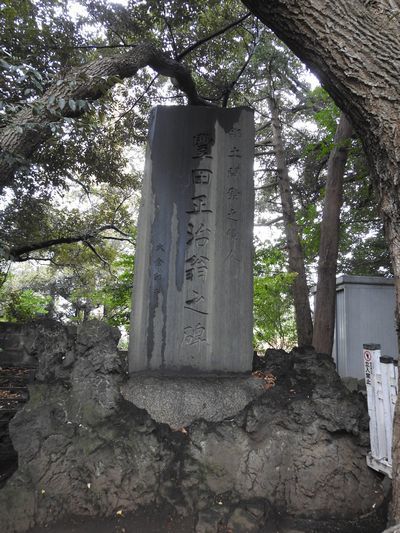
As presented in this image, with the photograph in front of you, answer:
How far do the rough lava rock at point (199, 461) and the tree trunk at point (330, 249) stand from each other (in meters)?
3.73

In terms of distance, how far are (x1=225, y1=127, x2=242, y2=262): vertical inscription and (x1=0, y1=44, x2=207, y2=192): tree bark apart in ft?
5.33

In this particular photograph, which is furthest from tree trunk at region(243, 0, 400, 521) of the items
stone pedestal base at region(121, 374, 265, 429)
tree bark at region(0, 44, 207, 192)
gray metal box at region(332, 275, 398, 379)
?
gray metal box at region(332, 275, 398, 379)

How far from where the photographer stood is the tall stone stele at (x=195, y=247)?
439cm

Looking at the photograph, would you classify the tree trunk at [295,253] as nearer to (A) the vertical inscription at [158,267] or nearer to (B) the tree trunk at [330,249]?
(B) the tree trunk at [330,249]

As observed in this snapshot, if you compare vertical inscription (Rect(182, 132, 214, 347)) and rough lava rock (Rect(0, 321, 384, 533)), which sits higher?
vertical inscription (Rect(182, 132, 214, 347))

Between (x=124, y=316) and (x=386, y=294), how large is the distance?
6.17m

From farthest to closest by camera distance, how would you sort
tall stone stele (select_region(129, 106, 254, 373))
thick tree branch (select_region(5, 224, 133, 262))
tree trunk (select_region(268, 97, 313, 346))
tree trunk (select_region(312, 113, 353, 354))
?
tree trunk (select_region(268, 97, 313, 346)), thick tree branch (select_region(5, 224, 133, 262)), tree trunk (select_region(312, 113, 353, 354)), tall stone stele (select_region(129, 106, 254, 373))

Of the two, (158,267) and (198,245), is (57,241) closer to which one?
(158,267)

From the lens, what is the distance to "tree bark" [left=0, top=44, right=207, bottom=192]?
3242 mm

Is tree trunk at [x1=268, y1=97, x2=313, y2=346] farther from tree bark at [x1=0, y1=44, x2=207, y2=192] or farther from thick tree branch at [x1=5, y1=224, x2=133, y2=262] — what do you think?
tree bark at [x1=0, y1=44, x2=207, y2=192]

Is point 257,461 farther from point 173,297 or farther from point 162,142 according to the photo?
point 162,142

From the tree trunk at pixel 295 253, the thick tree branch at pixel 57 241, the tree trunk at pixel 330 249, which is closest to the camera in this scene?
the tree trunk at pixel 330 249

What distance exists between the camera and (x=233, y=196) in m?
4.78

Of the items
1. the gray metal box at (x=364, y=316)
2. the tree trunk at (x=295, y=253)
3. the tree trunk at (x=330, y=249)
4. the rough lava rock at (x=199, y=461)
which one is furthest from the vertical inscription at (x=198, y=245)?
the gray metal box at (x=364, y=316)
